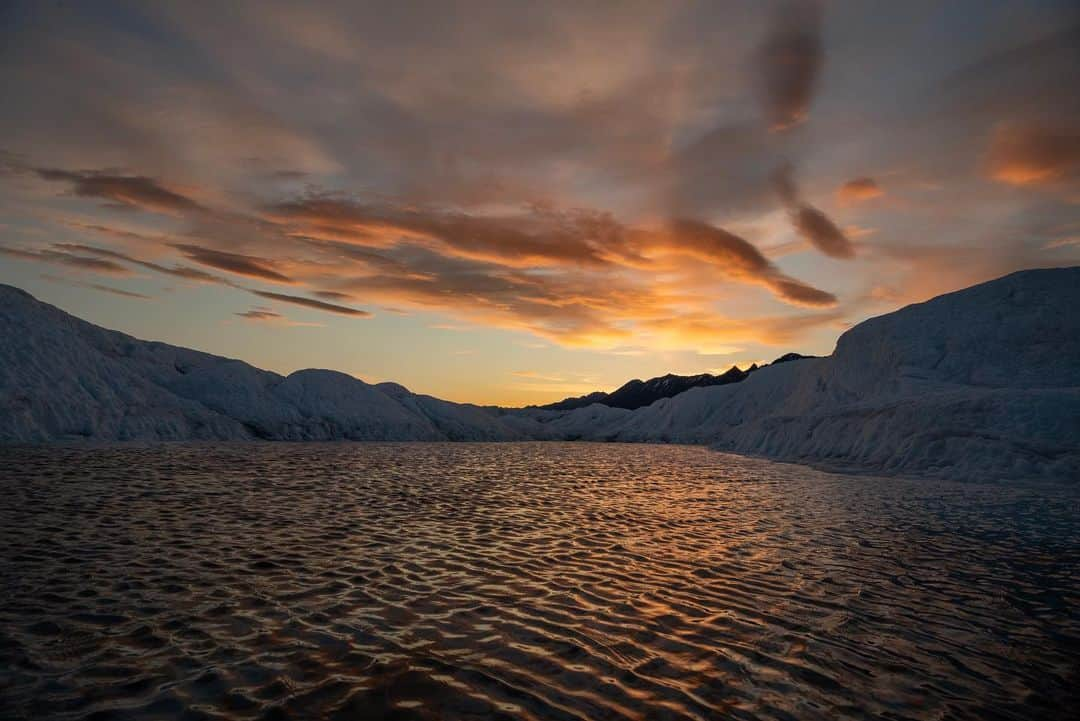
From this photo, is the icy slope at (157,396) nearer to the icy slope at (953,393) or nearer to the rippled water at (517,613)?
the rippled water at (517,613)

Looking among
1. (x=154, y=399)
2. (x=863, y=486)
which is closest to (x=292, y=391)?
(x=154, y=399)

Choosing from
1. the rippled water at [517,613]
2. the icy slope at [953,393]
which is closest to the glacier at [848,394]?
the icy slope at [953,393]

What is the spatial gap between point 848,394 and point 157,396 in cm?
8419

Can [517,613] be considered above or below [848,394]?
below

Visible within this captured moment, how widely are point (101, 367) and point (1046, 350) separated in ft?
325

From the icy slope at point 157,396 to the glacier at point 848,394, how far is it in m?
0.20

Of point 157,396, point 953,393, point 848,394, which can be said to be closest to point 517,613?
point 953,393

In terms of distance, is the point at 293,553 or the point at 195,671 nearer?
the point at 195,671

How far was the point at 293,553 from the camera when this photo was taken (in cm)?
1343

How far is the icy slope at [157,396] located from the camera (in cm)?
5175

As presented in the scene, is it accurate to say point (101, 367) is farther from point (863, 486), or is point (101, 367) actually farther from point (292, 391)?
point (863, 486)

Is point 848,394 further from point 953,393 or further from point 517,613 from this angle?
point 517,613

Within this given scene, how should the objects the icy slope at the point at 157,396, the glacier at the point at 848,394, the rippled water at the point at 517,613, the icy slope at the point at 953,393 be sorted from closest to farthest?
the rippled water at the point at 517,613, the icy slope at the point at 953,393, the glacier at the point at 848,394, the icy slope at the point at 157,396

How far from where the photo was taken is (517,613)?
977 cm
